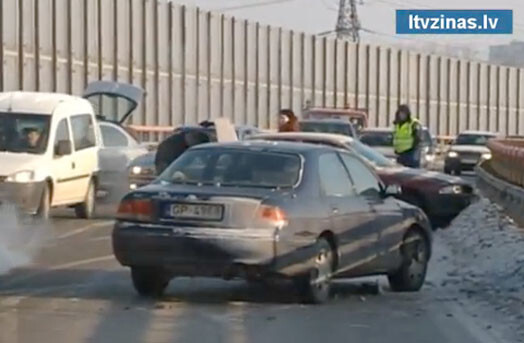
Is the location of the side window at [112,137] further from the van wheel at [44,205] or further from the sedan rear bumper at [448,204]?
the sedan rear bumper at [448,204]

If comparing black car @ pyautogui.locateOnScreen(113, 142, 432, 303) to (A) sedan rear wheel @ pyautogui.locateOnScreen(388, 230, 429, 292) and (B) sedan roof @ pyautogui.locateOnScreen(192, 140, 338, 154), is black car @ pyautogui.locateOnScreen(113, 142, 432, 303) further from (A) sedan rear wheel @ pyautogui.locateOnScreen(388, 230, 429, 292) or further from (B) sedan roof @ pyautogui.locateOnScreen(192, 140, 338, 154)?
(A) sedan rear wheel @ pyautogui.locateOnScreen(388, 230, 429, 292)

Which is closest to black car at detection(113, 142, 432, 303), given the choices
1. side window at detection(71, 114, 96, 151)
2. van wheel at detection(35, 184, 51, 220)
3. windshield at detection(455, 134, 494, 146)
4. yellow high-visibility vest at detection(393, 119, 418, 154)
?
van wheel at detection(35, 184, 51, 220)

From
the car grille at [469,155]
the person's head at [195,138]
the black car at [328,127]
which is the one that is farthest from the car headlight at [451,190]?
the car grille at [469,155]

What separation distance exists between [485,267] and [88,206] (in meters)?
9.48

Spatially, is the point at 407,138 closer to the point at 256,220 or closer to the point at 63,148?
the point at 63,148

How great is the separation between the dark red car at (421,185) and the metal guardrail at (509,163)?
4.85 meters

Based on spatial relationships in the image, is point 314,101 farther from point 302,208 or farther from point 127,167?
point 302,208

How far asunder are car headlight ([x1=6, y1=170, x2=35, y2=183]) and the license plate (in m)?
9.36

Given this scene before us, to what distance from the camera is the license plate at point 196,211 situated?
46.9 ft

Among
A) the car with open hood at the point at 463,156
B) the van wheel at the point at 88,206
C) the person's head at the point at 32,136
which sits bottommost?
the car with open hood at the point at 463,156

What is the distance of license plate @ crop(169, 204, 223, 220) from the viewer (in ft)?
46.9

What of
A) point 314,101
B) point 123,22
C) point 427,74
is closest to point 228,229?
point 123,22

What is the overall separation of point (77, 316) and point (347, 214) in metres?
3.02

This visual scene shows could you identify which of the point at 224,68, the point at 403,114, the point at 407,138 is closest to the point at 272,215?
the point at 407,138
